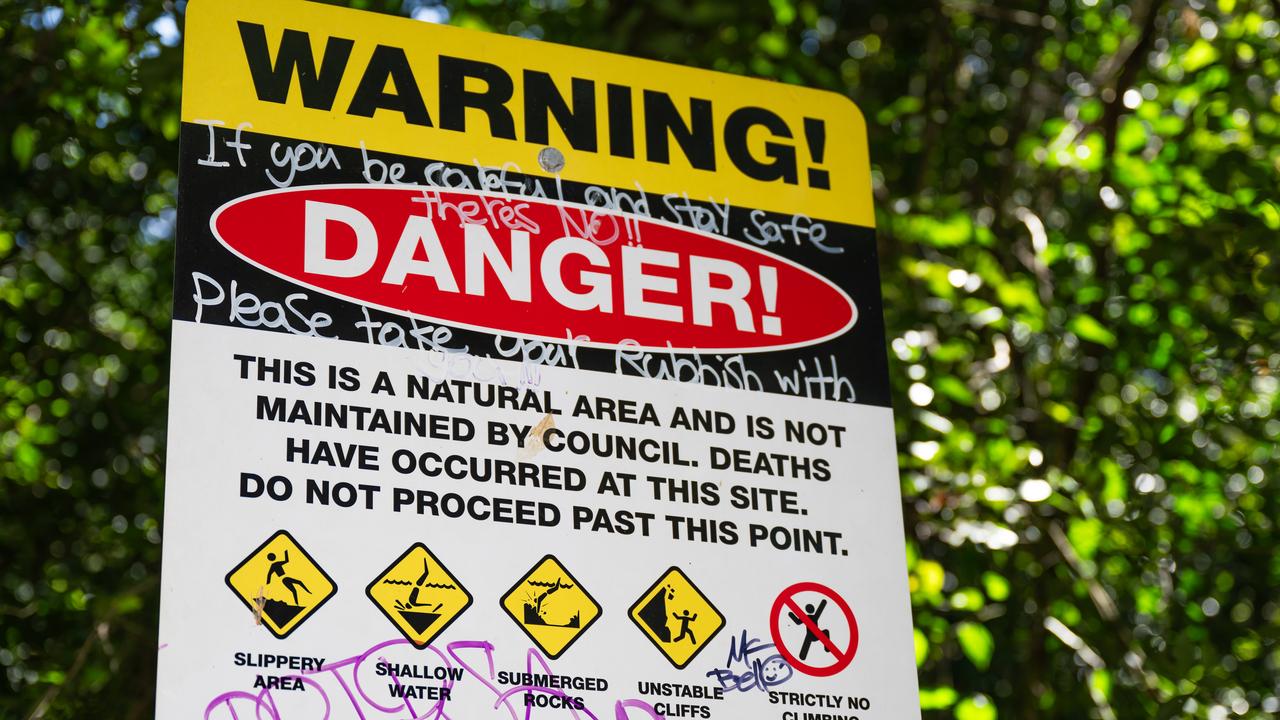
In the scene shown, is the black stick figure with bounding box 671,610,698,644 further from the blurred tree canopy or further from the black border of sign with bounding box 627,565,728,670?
the blurred tree canopy

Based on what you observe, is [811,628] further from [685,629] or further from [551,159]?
[551,159]

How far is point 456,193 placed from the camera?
3.06 meters

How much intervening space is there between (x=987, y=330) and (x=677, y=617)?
127 inches

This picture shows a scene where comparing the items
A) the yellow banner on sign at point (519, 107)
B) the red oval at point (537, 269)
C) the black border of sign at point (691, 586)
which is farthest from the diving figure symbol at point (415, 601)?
the yellow banner on sign at point (519, 107)

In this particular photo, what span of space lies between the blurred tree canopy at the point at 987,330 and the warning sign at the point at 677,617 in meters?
2.09

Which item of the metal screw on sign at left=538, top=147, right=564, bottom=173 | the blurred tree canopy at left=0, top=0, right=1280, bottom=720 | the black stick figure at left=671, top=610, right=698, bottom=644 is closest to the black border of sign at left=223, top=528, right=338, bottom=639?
the black stick figure at left=671, top=610, right=698, bottom=644

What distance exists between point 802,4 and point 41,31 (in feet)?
8.97

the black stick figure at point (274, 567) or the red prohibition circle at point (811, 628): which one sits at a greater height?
the black stick figure at point (274, 567)

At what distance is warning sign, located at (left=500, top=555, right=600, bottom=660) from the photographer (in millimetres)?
2742

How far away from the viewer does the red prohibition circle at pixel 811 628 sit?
292 centimetres

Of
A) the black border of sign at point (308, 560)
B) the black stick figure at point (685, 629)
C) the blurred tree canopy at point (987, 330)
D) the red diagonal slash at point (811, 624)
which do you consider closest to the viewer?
the black border of sign at point (308, 560)

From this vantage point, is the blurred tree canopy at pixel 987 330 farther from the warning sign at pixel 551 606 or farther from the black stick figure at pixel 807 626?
the warning sign at pixel 551 606

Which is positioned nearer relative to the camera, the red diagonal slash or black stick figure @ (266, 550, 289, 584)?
black stick figure @ (266, 550, 289, 584)

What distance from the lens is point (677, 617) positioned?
2852mm
